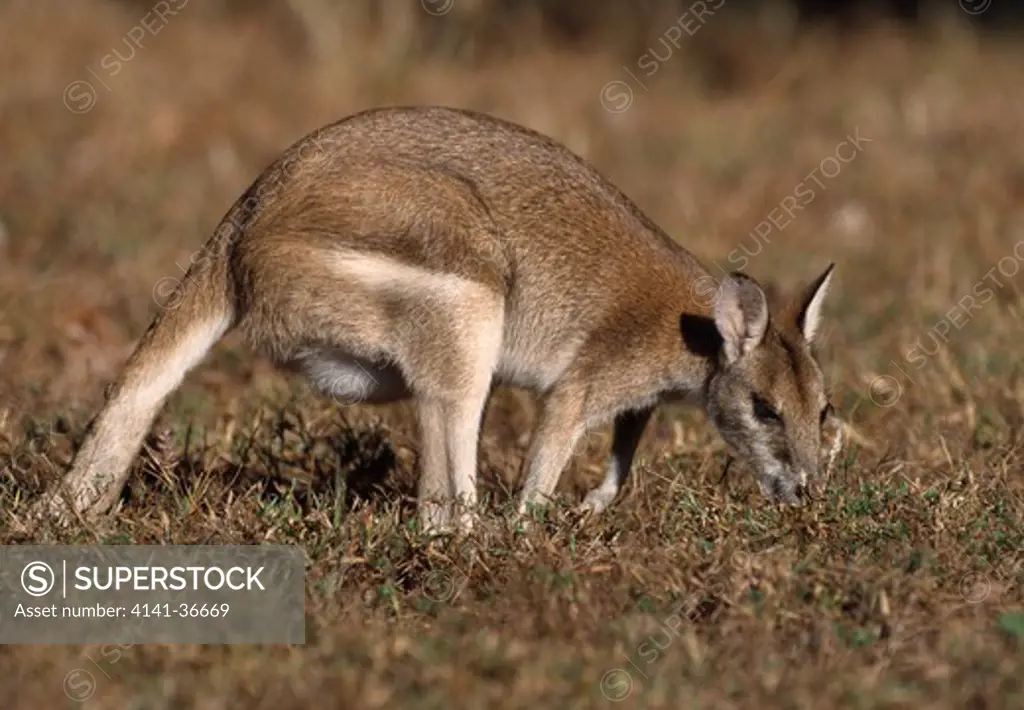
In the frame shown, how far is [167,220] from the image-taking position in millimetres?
9141

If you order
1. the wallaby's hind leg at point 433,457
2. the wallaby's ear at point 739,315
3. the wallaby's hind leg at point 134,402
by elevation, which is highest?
the wallaby's ear at point 739,315

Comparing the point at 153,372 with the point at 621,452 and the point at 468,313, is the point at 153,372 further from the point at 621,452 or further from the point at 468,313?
the point at 621,452

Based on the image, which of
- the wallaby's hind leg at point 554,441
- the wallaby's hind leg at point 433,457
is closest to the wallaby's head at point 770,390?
the wallaby's hind leg at point 554,441

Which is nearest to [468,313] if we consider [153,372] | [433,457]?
[433,457]

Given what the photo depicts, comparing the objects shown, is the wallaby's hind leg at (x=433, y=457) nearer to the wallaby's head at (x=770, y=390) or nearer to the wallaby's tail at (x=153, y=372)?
the wallaby's tail at (x=153, y=372)

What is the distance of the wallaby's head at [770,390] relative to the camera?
504 cm

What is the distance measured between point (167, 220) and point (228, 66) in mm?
2672

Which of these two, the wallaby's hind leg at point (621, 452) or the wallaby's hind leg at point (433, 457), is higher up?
the wallaby's hind leg at point (621, 452)

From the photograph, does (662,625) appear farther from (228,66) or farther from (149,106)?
(228,66)

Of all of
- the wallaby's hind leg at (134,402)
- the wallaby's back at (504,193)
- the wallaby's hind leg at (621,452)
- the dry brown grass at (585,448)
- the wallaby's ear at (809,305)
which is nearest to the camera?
the dry brown grass at (585,448)

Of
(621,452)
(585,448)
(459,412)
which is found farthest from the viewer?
(585,448)

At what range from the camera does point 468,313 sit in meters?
4.90

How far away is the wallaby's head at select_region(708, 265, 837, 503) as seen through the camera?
16.5ft

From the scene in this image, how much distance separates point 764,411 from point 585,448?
852mm
